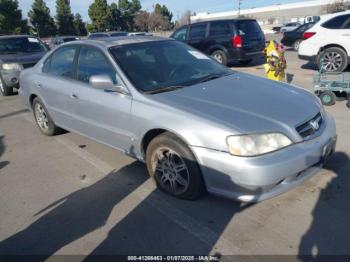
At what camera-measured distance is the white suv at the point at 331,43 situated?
9047 millimetres

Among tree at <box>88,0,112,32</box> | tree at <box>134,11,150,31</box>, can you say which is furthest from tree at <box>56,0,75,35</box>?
tree at <box>134,11,150,31</box>

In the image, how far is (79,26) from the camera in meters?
58.6

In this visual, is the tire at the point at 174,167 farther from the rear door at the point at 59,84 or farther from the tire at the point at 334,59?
the tire at the point at 334,59

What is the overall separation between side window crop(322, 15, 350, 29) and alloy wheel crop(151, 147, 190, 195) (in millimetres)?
7823

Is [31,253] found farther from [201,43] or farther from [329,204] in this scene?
[201,43]

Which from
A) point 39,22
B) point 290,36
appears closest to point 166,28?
point 39,22

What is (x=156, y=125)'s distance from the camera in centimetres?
344

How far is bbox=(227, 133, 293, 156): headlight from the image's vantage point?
2910 millimetres

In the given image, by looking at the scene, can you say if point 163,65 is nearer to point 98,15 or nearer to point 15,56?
point 15,56

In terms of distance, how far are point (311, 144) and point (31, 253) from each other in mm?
2587

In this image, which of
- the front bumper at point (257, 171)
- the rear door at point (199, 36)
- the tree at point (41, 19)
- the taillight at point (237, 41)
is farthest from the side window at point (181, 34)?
the tree at point (41, 19)

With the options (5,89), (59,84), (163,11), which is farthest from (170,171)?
(163,11)

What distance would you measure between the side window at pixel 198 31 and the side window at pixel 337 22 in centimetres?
418

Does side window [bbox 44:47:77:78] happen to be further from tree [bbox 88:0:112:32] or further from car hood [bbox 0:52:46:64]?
tree [bbox 88:0:112:32]
